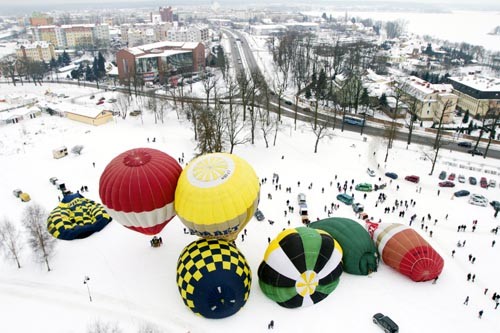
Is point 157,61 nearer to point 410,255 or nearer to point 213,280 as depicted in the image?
point 213,280

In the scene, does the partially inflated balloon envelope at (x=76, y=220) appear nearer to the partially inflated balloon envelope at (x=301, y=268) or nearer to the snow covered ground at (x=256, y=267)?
the snow covered ground at (x=256, y=267)

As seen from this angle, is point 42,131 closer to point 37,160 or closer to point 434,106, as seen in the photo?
point 37,160

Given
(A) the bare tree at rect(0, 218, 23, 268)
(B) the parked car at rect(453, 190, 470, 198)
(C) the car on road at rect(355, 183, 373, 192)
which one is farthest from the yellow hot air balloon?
(B) the parked car at rect(453, 190, 470, 198)

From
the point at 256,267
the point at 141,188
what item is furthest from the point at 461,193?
the point at 141,188

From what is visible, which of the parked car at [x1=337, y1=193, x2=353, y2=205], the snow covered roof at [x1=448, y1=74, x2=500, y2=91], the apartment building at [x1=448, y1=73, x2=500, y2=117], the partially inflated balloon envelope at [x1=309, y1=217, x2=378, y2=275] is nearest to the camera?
the partially inflated balloon envelope at [x1=309, y1=217, x2=378, y2=275]

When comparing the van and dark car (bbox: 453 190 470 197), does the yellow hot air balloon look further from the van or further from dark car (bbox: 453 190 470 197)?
the van

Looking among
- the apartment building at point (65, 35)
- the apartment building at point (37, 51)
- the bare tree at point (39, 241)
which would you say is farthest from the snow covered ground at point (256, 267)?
the apartment building at point (65, 35)

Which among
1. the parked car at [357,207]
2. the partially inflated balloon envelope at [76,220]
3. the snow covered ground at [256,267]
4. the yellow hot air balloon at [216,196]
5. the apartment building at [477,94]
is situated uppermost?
the yellow hot air balloon at [216,196]

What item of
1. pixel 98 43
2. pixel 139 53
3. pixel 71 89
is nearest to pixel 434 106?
pixel 139 53
